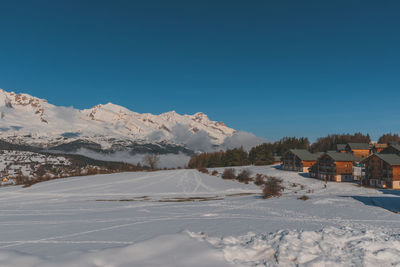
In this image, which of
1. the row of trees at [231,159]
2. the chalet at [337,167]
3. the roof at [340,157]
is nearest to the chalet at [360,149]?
the roof at [340,157]

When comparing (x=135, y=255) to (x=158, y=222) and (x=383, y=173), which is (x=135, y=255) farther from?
(x=383, y=173)

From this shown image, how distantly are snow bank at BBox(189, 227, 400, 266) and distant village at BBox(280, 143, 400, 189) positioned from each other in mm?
53011

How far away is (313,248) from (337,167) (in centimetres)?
6245

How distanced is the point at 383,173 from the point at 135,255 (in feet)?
201

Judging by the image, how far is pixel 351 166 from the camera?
63406 millimetres

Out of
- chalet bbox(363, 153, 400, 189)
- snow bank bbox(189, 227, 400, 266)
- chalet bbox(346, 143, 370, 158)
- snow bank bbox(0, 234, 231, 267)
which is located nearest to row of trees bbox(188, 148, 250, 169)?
chalet bbox(346, 143, 370, 158)

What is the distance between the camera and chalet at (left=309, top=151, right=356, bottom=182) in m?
62.3

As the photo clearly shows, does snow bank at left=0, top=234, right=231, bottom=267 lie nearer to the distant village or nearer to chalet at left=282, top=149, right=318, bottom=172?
the distant village

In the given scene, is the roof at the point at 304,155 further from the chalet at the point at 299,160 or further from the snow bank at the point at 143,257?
the snow bank at the point at 143,257

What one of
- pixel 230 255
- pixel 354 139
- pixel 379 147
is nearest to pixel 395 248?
pixel 230 255

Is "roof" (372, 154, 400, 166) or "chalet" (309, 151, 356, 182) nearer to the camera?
"roof" (372, 154, 400, 166)

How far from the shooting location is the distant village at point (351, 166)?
51.5 meters

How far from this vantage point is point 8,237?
12508 millimetres

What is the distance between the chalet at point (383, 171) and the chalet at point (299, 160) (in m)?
22.1
